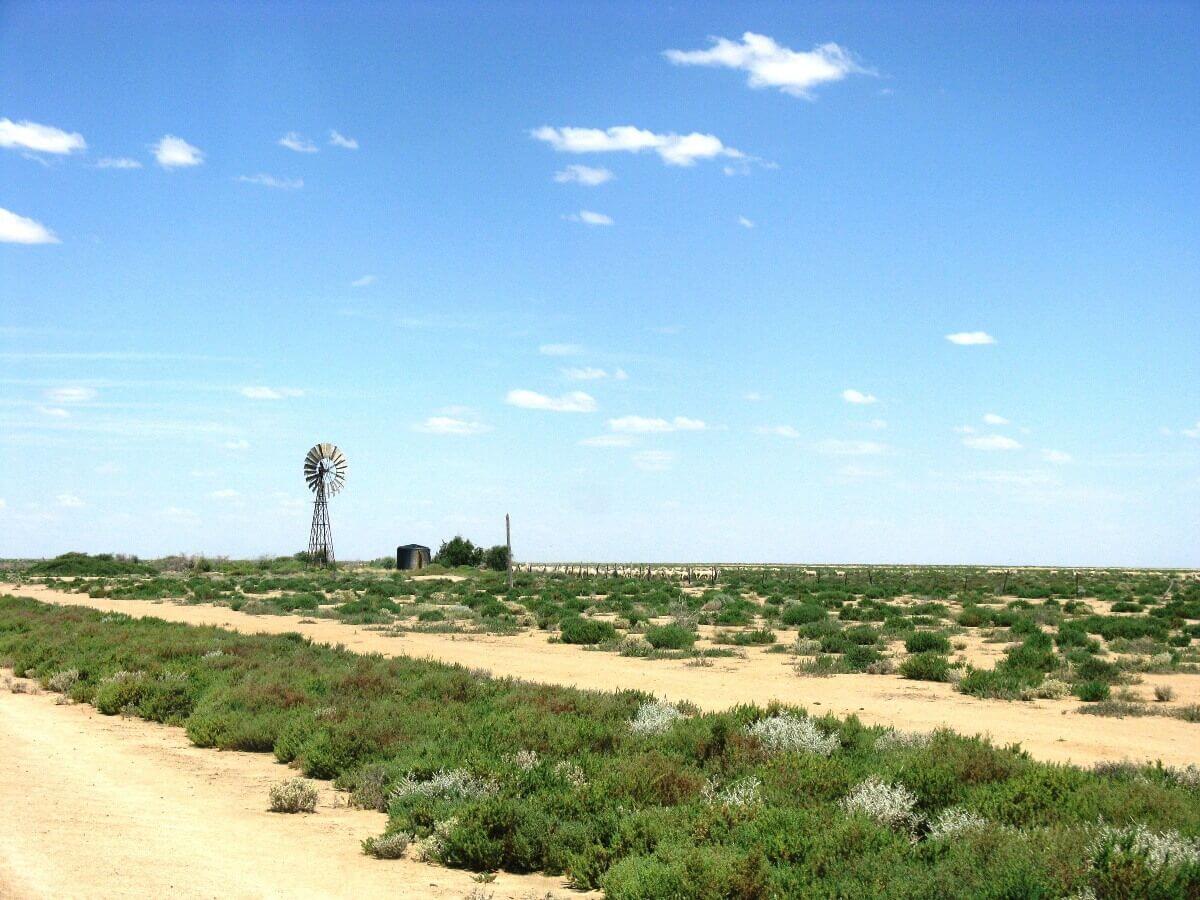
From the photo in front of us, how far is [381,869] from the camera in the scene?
9.09 metres

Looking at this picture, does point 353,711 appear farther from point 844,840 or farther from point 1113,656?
point 1113,656

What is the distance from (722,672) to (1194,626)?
20075 mm

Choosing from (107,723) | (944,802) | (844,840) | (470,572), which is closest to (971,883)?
(844,840)

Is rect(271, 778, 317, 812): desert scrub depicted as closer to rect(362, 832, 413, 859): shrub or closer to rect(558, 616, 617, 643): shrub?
rect(362, 832, 413, 859): shrub

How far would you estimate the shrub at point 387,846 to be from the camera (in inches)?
372

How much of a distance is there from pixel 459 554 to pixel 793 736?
83574 millimetres

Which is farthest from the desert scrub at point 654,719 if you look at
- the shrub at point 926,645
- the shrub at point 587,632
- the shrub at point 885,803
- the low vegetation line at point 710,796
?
the shrub at point 587,632

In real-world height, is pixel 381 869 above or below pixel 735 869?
below

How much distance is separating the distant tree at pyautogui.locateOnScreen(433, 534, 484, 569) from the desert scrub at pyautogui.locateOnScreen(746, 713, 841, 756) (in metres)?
80.9

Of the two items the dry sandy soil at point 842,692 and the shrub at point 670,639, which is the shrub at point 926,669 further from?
the shrub at point 670,639

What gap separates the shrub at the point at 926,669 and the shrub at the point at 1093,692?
2979 millimetres

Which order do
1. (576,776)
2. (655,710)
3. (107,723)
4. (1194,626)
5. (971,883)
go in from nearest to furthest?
(971,883) → (576,776) → (655,710) → (107,723) → (1194,626)

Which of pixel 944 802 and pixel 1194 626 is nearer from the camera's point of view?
pixel 944 802

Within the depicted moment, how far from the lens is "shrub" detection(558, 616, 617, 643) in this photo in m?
30.9
